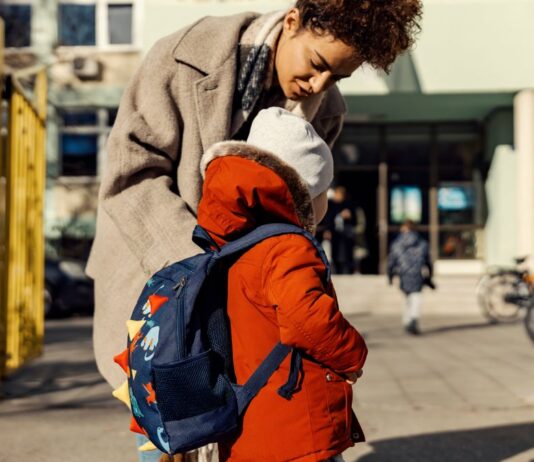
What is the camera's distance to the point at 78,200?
76.7ft

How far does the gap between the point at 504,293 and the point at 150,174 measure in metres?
14.0

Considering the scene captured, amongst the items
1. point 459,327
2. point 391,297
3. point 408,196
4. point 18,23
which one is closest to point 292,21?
point 459,327

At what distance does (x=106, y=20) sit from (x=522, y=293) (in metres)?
13.2

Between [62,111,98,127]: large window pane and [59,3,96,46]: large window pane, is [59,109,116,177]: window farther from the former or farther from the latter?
[59,3,96,46]: large window pane

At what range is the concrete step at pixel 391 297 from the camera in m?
18.1

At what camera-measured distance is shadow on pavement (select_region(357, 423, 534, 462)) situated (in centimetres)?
500

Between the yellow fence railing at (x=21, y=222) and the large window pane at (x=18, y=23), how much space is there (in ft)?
51.7

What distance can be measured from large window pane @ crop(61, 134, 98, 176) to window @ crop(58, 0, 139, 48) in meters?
2.37

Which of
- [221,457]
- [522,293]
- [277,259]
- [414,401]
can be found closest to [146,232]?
[277,259]

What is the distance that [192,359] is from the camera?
2.16 metres

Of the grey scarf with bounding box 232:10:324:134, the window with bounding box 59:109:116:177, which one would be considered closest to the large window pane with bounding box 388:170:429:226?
the window with bounding box 59:109:116:177

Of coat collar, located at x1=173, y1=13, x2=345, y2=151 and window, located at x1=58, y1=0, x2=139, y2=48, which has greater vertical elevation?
window, located at x1=58, y1=0, x2=139, y2=48

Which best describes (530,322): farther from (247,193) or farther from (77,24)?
(77,24)

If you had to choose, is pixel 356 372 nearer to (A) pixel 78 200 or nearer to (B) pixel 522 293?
(B) pixel 522 293
